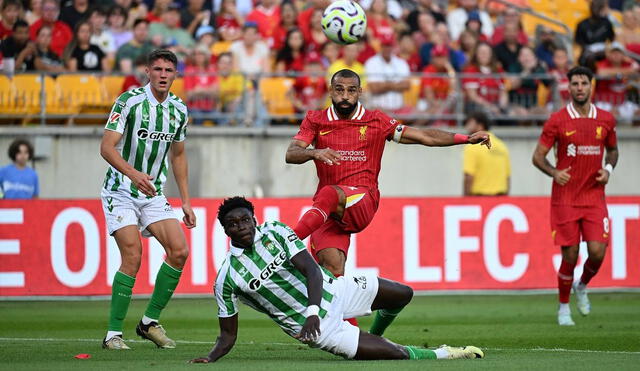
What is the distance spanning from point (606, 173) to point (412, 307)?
3649 mm

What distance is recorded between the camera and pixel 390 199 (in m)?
16.4

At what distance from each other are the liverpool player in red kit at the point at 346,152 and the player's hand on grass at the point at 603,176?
3.52m

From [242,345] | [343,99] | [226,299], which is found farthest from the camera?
[242,345]

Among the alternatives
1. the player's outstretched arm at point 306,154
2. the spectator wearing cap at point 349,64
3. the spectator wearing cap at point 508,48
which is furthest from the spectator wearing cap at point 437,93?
the player's outstretched arm at point 306,154

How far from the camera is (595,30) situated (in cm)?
2114

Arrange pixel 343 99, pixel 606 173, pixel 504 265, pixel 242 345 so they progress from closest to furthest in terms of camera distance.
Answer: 1. pixel 343 99
2. pixel 242 345
3. pixel 606 173
4. pixel 504 265

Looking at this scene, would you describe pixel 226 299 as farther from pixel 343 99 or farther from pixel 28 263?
pixel 28 263

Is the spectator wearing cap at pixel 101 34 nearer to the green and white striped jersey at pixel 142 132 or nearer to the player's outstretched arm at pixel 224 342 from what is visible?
the green and white striped jersey at pixel 142 132

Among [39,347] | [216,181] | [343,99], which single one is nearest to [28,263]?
[216,181]

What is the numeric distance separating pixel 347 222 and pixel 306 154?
2.41ft

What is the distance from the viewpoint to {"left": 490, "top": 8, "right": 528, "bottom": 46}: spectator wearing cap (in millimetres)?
20812

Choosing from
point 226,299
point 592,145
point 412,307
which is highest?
point 592,145

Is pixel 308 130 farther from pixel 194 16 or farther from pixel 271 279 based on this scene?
pixel 194 16

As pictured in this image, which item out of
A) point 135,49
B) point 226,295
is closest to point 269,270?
point 226,295
